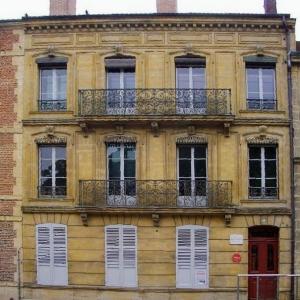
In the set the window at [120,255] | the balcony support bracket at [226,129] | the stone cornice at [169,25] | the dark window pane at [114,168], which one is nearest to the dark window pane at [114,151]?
the dark window pane at [114,168]

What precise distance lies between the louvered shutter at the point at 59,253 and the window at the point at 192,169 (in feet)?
14.2

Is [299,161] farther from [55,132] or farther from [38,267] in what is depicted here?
[38,267]

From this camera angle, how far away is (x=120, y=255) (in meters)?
18.0

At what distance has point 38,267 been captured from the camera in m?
18.2

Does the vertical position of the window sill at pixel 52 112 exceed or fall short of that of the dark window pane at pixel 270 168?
it exceeds it

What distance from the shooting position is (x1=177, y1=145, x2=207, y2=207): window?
17984mm

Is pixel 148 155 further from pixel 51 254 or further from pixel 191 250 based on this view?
pixel 51 254

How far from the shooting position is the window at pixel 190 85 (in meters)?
18.1

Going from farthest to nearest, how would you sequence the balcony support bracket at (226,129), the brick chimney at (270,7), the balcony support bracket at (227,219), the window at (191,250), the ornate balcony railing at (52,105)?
the brick chimney at (270,7), the ornate balcony railing at (52,105), the window at (191,250), the balcony support bracket at (226,129), the balcony support bracket at (227,219)

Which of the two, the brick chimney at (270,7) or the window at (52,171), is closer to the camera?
the window at (52,171)

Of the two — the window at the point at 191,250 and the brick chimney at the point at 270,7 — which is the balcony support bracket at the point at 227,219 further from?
the brick chimney at the point at 270,7

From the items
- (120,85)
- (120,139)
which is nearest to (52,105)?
(120,85)

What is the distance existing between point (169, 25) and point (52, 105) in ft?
16.7

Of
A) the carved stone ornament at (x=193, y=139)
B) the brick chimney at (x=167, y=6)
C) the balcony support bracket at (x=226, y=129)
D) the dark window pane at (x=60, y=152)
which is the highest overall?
the brick chimney at (x=167, y=6)
